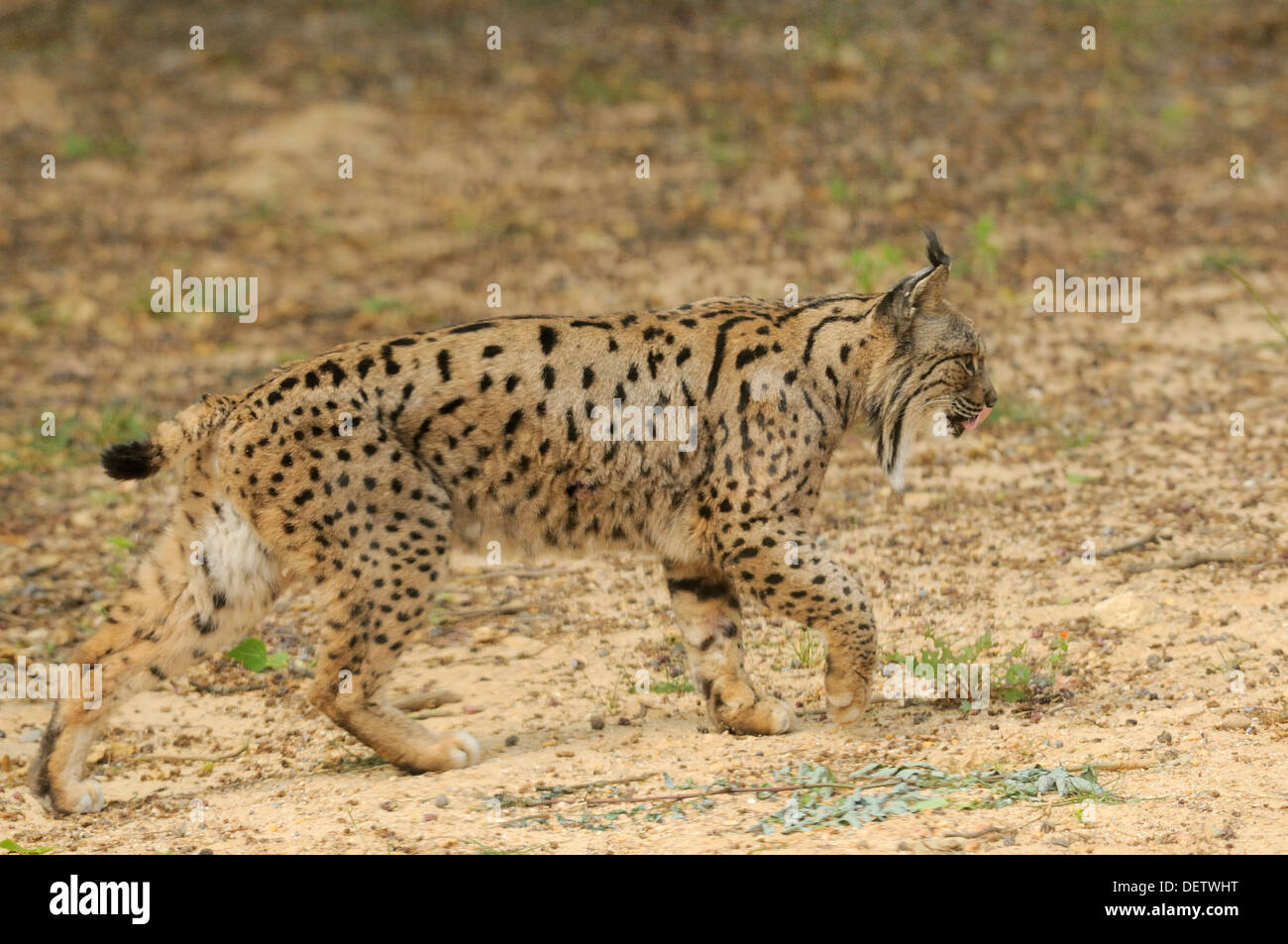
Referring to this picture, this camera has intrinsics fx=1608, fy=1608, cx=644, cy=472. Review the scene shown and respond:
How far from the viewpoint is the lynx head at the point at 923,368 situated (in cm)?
625

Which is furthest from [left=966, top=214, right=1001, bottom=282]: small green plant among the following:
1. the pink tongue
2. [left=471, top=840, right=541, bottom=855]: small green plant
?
[left=471, top=840, right=541, bottom=855]: small green plant

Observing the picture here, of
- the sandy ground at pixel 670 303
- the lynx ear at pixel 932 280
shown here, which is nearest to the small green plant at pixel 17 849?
the sandy ground at pixel 670 303

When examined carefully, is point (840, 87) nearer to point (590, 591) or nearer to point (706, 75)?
point (706, 75)

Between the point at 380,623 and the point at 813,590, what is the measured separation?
62.1 inches

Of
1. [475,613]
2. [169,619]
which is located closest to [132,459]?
[169,619]

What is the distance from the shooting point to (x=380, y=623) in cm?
567

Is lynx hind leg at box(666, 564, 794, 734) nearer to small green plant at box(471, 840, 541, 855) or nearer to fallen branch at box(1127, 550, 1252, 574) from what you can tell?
small green plant at box(471, 840, 541, 855)

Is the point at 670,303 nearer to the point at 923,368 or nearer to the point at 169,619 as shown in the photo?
the point at 923,368

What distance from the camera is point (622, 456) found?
6.02 metres

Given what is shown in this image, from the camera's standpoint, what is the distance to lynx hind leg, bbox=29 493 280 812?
579cm

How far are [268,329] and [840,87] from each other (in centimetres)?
644

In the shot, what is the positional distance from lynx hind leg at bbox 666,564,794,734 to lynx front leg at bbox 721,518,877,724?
293mm

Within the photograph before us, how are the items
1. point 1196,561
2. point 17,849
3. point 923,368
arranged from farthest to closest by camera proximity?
point 1196,561, point 923,368, point 17,849

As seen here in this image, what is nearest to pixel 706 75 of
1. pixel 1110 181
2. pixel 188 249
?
pixel 1110 181
